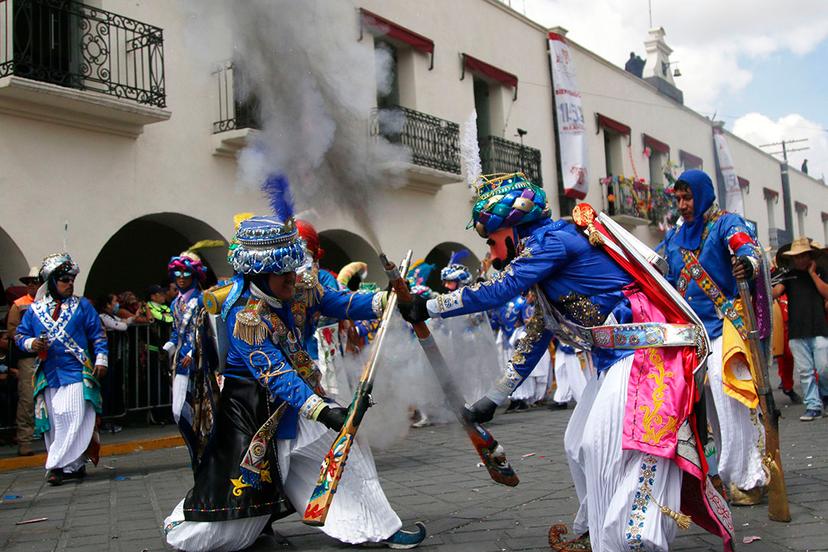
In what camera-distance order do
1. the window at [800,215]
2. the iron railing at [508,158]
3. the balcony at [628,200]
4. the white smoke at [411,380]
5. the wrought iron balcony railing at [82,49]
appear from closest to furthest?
the white smoke at [411,380] → the wrought iron balcony railing at [82,49] → the iron railing at [508,158] → the balcony at [628,200] → the window at [800,215]

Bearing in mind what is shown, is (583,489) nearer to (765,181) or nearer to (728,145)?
(728,145)

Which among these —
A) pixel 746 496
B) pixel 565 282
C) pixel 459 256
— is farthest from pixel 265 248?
pixel 459 256

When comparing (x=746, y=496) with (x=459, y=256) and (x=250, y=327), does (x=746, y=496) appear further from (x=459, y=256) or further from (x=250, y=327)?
(x=459, y=256)

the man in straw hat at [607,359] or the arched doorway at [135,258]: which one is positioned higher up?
the arched doorway at [135,258]

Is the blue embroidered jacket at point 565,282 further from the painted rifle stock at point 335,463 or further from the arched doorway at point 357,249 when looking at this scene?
the arched doorway at point 357,249

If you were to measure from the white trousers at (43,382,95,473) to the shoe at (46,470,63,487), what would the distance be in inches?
2.3

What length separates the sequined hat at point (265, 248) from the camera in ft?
14.0

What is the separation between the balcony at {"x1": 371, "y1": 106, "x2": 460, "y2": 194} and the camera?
1499 centimetres

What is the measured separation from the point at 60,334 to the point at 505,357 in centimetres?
636

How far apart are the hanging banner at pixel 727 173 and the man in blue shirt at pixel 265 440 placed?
29766 mm

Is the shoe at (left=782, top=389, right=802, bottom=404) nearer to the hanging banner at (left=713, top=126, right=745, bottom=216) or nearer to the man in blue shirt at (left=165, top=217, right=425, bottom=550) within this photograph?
the man in blue shirt at (left=165, top=217, right=425, bottom=550)

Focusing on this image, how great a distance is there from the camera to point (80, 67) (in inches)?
397

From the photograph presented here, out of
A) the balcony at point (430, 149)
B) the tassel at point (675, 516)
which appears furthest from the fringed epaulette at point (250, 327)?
the balcony at point (430, 149)

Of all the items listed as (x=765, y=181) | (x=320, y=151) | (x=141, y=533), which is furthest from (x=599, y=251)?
(x=765, y=181)
